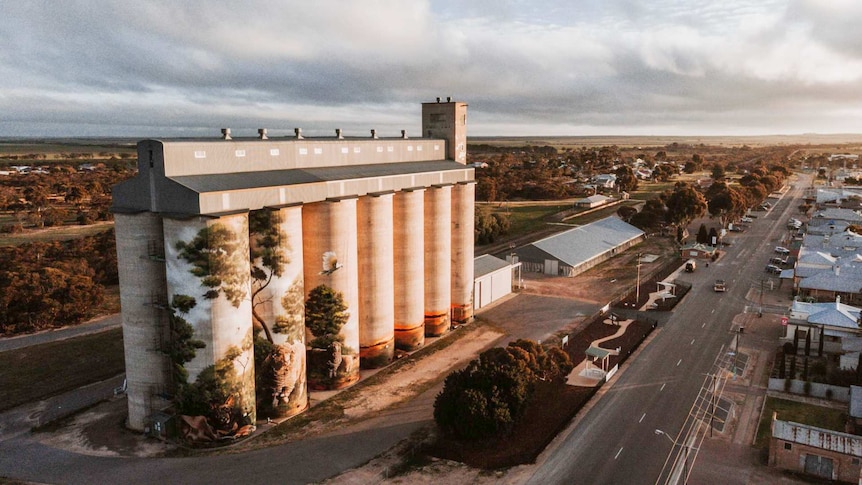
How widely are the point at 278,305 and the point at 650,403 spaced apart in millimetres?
27532

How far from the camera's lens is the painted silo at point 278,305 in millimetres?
38562

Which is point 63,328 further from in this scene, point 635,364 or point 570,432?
point 635,364

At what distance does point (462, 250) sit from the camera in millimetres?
60406

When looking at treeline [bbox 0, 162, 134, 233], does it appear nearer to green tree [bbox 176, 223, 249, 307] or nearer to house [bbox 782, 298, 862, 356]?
green tree [bbox 176, 223, 249, 307]

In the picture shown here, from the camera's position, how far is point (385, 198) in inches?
1901

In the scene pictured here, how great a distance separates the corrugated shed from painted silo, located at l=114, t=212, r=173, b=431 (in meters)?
37.9

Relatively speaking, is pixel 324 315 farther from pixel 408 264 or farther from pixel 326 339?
pixel 408 264

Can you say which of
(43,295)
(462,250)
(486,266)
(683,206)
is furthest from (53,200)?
(683,206)

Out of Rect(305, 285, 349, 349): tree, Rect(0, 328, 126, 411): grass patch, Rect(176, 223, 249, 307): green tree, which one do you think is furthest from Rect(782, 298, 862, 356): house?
Rect(0, 328, 126, 411): grass patch

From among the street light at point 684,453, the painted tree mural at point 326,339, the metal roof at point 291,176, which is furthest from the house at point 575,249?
the street light at point 684,453

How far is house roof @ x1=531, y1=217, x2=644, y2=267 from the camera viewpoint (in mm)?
84312

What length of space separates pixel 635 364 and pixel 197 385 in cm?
3492

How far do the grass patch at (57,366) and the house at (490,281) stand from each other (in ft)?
118

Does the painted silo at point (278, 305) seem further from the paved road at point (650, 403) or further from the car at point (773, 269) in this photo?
the car at point (773, 269)
